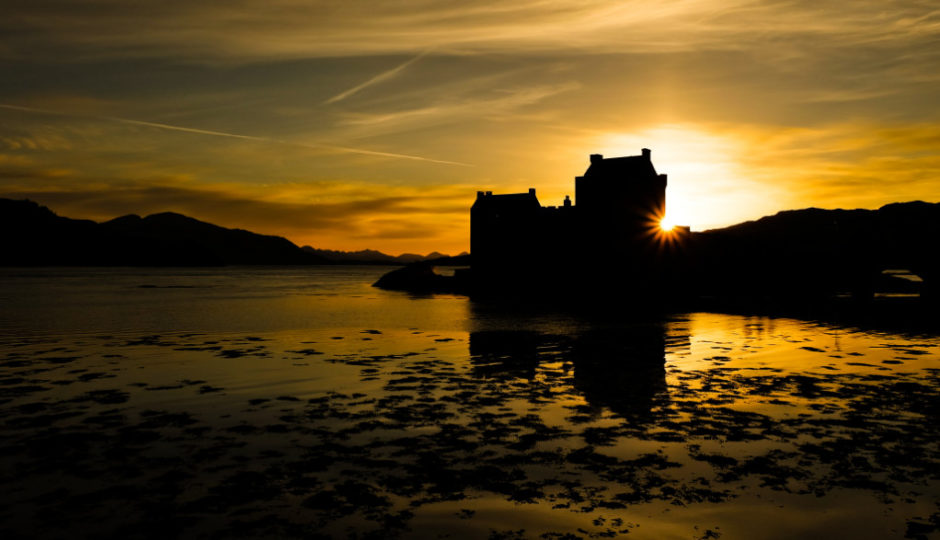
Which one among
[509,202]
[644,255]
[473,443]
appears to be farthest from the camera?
[509,202]

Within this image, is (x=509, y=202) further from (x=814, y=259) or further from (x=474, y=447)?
(x=474, y=447)

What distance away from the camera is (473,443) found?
13344 millimetres

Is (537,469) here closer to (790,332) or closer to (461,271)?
→ (790,332)

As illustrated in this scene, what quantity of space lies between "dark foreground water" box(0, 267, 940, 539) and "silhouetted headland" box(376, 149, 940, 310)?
50.0 metres

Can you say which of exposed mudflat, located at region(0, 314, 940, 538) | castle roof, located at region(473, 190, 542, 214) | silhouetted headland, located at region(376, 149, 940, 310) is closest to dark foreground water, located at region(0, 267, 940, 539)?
exposed mudflat, located at region(0, 314, 940, 538)

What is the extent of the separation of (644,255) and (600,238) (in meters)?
5.51

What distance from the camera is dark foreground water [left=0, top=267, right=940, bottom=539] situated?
9.32m

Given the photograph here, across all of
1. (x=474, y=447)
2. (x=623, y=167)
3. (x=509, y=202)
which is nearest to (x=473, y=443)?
Result: (x=474, y=447)

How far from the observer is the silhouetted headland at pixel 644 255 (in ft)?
262

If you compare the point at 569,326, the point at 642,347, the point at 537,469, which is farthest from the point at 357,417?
the point at 569,326

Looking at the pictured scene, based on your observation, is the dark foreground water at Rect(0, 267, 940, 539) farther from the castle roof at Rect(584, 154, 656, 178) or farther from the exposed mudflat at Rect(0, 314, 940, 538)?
the castle roof at Rect(584, 154, 656, 178)

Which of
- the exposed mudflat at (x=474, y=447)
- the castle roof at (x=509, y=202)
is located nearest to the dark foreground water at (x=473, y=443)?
the exposed mudflat at (x=474, y=447)

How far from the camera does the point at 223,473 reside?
11.4m

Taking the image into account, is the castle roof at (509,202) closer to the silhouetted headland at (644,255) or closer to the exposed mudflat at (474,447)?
the silhouetted headland at (644,255)
